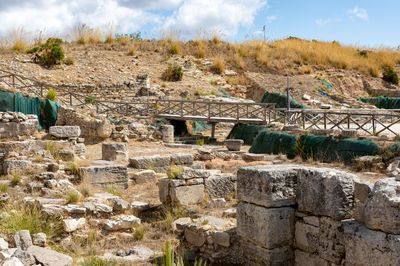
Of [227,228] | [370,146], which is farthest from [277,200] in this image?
[370,146]

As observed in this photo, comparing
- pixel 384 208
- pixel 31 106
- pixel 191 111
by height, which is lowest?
pixel 384 208

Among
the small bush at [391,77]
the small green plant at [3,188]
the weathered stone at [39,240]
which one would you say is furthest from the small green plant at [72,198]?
the small bush at [391,77]

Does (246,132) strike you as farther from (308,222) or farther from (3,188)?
(308,222)

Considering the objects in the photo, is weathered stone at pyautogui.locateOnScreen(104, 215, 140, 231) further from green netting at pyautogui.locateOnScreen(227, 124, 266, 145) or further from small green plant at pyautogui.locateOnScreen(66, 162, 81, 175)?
green netting at pyautogui.locateOnScreen(227, 124, 266, 145)

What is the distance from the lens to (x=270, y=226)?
5547 millimetres

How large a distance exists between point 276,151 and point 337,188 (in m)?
10.2

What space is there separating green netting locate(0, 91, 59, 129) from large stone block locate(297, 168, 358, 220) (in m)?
14.6

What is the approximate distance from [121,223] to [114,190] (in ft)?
7.57

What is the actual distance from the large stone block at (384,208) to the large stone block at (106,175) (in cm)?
725

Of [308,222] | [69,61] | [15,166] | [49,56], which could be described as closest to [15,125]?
[15,166]

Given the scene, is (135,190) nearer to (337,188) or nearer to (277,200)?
(277,200)

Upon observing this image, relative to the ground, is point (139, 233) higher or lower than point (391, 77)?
lower

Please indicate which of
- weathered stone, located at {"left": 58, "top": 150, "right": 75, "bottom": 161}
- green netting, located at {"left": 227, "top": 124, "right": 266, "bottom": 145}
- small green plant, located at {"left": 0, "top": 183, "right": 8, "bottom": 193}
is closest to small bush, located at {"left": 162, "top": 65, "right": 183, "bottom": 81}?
green netting, located at {"left": 227, "top": 124, "right": 266, "bottom": 145}

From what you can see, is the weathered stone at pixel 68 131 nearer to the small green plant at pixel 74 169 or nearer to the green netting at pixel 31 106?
the green netting at pixel 31 106
